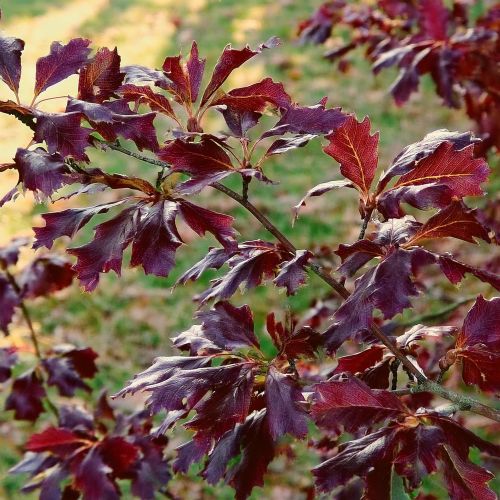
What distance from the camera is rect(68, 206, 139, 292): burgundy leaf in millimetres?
947

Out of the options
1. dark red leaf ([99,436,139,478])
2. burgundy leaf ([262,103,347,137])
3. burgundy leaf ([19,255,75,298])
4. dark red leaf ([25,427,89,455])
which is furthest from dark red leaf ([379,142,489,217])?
burgundy leaf ([19,255,75,298])

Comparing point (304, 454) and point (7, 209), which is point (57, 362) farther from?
point (7, 209)

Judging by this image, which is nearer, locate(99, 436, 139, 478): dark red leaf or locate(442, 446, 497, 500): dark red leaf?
locate(442, 446, 497, 500): dark red leaf

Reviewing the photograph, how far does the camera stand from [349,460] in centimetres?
99

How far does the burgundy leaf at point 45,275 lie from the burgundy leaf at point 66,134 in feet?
3.40

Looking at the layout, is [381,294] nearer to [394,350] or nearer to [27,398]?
[394,350]

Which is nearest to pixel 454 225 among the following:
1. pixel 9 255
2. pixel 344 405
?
pixel 344 405

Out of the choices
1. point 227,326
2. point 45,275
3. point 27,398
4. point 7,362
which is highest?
point 227,326

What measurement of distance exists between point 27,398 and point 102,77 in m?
1.16

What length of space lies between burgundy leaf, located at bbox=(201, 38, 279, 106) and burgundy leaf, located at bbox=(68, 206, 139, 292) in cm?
23

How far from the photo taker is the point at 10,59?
99 cm

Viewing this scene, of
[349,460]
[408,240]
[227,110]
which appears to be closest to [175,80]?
[227,110]

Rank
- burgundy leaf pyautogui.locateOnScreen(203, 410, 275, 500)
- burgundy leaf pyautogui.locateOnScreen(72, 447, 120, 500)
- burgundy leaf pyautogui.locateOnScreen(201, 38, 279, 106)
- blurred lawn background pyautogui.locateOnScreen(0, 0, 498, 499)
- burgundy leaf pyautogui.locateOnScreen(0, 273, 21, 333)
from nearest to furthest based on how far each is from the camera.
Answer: burgundy leaf pyautogui.locateOnScreen(201, 38, 279, 106) < burgundy leaf pyautogui.locateOnScreen(203, 410, 275, 500) < burgundy leaf pyautogui.locateOnScreen(72, 447, 120, 500) < burgundy leaf pyautogui.locateOnScreen(0, 273, 21, 333) < blurred lawn background pyautogui.locateOnScreen(0, 0, 498, 499)

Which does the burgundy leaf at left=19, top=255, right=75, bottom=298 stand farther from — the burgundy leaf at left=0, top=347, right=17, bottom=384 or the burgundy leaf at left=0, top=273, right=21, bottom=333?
the burgundy leaf at left=0, top=347, right=17, bottom=384
